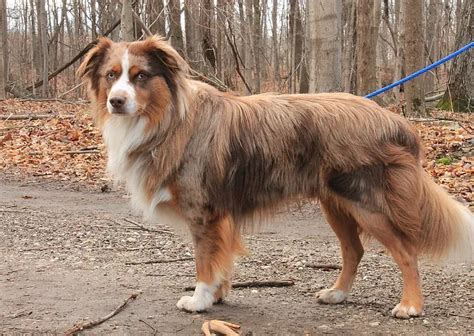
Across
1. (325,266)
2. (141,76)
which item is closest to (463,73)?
(325,266)

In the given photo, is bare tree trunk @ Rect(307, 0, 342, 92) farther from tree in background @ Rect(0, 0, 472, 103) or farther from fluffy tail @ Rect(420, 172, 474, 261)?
fluffy tail @ Rect(420, 172, 474, 261)

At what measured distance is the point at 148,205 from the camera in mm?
4875

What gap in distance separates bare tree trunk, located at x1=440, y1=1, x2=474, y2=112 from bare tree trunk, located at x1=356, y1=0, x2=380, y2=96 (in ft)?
6.20

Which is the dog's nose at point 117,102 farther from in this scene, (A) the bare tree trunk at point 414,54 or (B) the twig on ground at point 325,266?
(A) the bare tree trunk at point 414,54

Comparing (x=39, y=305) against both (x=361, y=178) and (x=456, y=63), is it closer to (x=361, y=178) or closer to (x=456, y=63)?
(x=361, y=178)

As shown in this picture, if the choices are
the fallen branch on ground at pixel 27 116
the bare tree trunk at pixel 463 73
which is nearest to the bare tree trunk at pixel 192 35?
the fallen branch on ground at pixel 27 116

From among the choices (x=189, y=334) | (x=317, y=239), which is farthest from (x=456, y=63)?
(x=189, y=334)

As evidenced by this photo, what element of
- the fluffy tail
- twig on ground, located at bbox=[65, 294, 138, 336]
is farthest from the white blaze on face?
the fluffy tail

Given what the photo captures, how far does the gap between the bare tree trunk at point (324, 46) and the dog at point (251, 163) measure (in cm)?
544

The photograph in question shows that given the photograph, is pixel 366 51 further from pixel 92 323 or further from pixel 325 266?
pixel 92 323

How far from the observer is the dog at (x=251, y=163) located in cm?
465

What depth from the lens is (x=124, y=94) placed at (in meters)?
4.64

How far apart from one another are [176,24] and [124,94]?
45.5ft

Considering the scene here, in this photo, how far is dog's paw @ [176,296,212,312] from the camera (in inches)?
189
